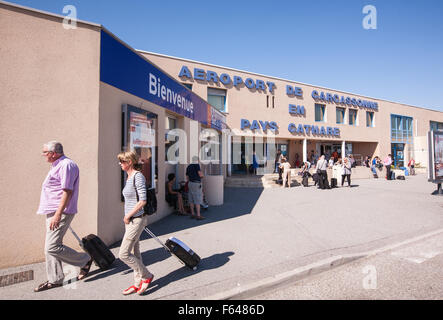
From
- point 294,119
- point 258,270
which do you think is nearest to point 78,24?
point 258,270

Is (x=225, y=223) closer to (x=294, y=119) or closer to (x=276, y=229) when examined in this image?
(x=276, y=229)

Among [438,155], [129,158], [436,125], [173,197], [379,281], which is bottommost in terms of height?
[379,281]

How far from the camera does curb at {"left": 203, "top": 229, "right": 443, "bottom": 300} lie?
3041 millimetres

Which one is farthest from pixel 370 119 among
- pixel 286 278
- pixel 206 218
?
pixel 286 278

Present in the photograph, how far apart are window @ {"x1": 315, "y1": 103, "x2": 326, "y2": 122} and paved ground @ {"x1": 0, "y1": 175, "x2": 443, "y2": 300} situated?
47.4 ft

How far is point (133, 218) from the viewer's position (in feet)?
10.2

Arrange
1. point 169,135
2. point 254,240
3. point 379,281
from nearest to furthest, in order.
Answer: point 379,281 < point 254,240 < point 169,135

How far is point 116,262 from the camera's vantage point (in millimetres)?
4051

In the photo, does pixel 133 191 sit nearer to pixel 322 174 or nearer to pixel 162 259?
pixel 162 259

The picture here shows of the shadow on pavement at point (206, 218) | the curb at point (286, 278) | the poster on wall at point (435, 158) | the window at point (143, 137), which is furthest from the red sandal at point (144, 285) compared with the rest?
the poster on wall at point (435, 158)

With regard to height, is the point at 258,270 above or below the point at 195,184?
below

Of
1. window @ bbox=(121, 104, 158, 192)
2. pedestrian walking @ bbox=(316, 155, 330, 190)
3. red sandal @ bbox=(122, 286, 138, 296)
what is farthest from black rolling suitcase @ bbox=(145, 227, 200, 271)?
pedestrian walking @ bbox=(316, 155, 330, 190)

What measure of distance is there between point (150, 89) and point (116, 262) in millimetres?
3942

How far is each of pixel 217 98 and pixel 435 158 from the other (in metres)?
12.5
